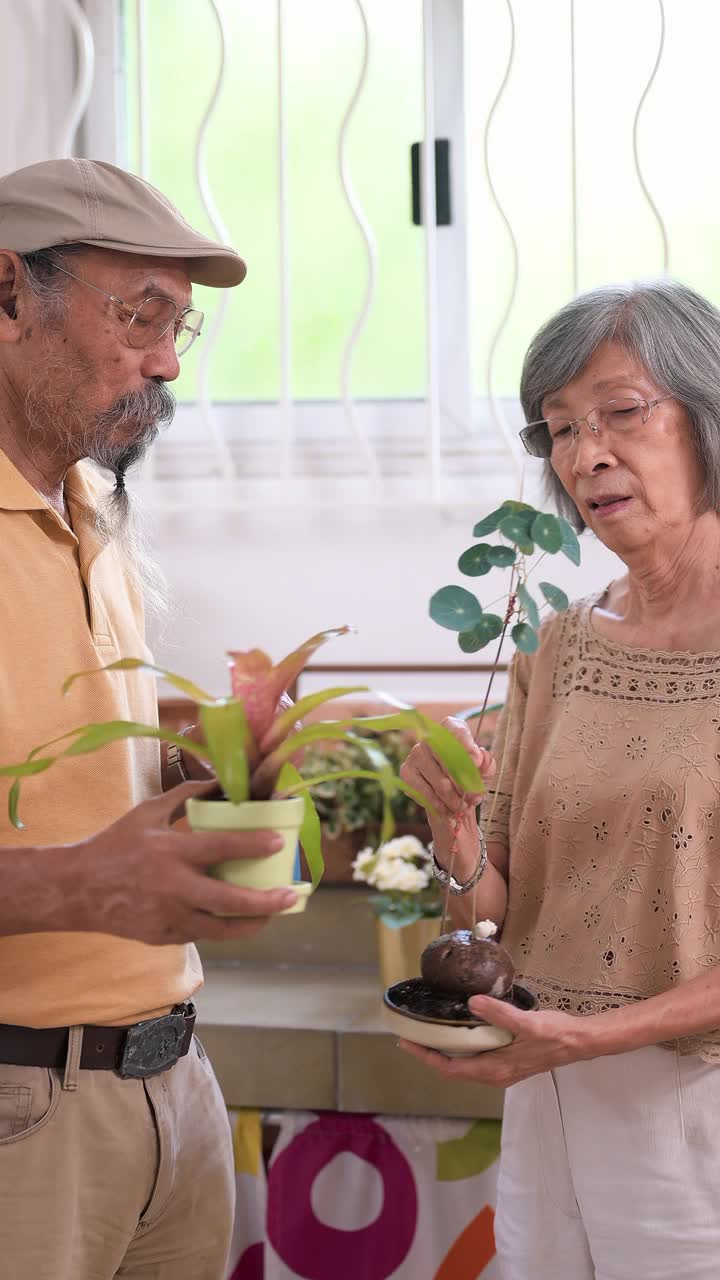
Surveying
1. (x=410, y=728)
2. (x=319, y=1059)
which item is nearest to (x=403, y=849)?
(x=319, y=1059)

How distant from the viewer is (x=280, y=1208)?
2041 mm

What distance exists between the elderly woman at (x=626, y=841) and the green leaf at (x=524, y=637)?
154 mm

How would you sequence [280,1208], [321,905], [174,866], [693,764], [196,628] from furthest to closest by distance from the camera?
[196,628], [321,905], [280,1208], [693,764], [174,866]

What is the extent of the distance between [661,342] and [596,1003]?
2.50ft

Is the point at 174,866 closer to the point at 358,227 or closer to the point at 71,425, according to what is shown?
the point at 71,425

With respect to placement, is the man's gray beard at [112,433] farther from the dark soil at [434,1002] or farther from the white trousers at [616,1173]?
the white trousers at [616,1173]

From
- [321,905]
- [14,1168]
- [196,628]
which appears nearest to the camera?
[14,1168]

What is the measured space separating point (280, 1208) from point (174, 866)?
1315 mm

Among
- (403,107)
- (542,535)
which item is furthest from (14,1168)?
(403,107)

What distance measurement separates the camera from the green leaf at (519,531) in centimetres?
129

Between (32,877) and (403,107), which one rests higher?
(403,107)

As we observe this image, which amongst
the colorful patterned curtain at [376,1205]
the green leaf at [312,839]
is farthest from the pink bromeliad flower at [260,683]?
the colorful patterned curtain at [376,1205]

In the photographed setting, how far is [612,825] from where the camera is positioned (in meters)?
1.45

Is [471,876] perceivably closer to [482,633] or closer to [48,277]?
[482,633]
